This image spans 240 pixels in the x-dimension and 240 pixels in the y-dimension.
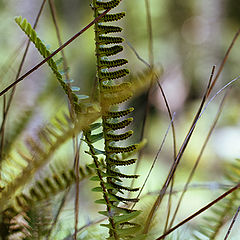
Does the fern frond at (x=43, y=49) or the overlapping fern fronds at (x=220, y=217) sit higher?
the fern frond at (x=43, y=49)

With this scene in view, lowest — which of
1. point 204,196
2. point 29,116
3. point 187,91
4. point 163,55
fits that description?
point 29,116

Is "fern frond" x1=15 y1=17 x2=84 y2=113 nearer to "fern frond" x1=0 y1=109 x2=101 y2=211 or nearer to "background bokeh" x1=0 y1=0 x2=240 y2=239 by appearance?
"fern frond" x1=0 y1=109 x2=101 y2=211

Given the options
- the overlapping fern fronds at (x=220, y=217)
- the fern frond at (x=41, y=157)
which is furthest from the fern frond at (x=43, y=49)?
the overlapping fern fronds at (x=220, y=217)

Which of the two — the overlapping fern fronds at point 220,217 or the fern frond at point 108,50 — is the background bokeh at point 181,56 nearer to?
the overlapping fern fronds at point 220,217

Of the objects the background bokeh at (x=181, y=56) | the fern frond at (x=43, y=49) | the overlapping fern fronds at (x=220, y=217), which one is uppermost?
the background bokeh at (x=181, y=56)

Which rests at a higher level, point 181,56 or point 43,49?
point 181,56

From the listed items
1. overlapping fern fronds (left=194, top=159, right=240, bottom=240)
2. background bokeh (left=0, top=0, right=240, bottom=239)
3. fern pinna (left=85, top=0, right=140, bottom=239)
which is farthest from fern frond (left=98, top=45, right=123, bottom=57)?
background bokeh (left=0, top=0, right=240, bottom=239)

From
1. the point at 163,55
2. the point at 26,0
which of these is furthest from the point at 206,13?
the point at 26,0

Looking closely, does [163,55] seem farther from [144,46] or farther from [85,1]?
[85,1]

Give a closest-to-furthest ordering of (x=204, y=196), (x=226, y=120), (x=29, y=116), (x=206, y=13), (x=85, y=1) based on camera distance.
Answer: (x=29, y=116) → (x=204, y=196) → (x=226, y=120) → (x=85, y=1) → (x=206, y=13)

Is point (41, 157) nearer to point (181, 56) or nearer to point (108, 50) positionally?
point (108, 50)

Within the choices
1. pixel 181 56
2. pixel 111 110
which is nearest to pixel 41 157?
pixel 111 110
